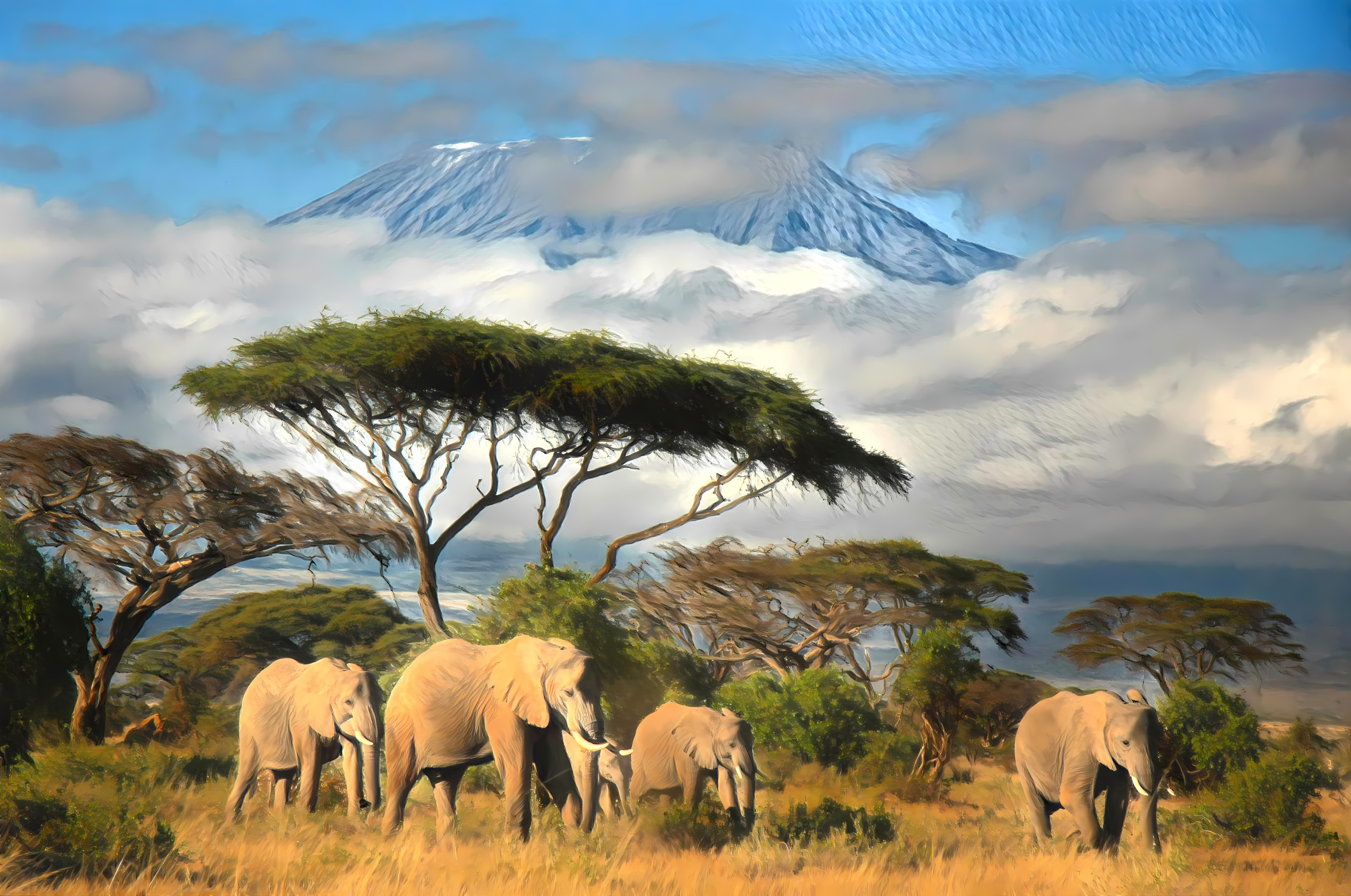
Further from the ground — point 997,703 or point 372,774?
point 372,774

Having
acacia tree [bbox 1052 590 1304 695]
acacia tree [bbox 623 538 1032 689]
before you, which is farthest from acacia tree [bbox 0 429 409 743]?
acacia tree [bbox 1052 590 1304 695]

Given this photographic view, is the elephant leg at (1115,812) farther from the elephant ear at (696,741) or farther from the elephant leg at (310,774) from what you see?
the elephant leg at (310,774)

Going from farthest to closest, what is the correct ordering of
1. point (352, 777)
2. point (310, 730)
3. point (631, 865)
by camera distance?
point (310, 730) → point (352, 777) → point (631, 865)

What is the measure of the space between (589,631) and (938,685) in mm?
7144

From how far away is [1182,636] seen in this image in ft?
96.7

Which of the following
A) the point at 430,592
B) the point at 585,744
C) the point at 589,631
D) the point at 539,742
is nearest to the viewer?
the point at 585,744

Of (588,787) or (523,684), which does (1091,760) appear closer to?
(588,787)

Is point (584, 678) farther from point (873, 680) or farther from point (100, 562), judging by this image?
point (873, 680)

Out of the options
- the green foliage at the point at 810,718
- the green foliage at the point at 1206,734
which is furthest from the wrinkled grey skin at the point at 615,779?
the green foliage at the point at 1206,734

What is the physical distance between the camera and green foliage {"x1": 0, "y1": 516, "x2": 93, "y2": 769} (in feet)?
40.0

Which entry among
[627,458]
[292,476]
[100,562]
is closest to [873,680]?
[627,458]

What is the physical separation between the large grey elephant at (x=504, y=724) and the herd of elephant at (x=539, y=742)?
0.01 m

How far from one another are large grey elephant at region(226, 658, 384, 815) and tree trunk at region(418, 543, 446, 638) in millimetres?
6206

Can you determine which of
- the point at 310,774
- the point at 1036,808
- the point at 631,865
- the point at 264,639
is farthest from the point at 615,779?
the point at 264,639
